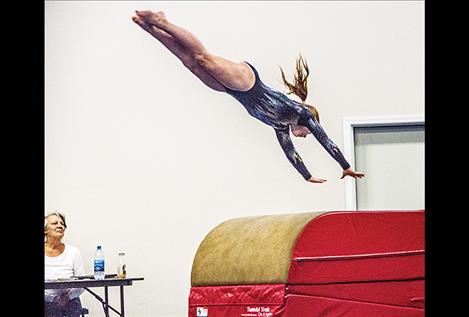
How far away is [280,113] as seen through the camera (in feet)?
25.5

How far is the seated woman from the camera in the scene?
661 cm

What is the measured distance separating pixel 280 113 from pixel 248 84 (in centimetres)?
40

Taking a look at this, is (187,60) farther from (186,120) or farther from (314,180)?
(314,180)

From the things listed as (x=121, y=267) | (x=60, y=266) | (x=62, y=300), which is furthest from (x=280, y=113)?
(x=62, y=300)

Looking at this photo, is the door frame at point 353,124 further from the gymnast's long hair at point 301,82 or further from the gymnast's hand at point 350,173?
the gymnast's long hair at point 301,82

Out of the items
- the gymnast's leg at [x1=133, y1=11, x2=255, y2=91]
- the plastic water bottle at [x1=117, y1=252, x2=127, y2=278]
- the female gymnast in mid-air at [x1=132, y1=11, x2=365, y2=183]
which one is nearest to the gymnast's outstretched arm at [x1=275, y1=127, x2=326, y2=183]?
the female gymnast in mid-air at [x1=132, y1=11, x2=365, y2=183]

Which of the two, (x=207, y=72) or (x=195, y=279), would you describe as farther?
(x=207, y=72)

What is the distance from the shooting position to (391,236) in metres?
4.25

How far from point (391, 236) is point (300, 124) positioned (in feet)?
11.5

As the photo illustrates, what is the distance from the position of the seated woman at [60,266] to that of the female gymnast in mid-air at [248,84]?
74.3 inches

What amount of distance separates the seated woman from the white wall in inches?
20.9
